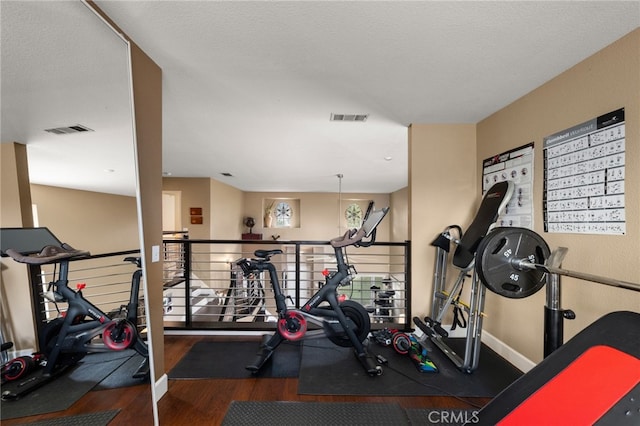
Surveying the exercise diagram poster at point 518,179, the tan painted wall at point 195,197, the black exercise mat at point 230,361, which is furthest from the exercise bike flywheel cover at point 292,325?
the tan painted wall at point 195,197

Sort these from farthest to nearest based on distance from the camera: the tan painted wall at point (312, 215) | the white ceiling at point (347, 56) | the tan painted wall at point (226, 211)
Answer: the tan painted wall at point (312, 215) < the tan painted wall at point (226, 211) < the white ceiling at point (347, 56)

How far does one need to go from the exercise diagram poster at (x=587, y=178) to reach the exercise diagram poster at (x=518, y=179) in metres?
0.14

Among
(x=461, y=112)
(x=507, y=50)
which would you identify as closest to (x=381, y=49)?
(x=507, y=50)

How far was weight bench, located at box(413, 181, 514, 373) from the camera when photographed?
2.02 meters

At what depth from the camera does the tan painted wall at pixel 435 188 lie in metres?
2.71

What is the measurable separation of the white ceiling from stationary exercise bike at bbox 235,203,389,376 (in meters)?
1.08

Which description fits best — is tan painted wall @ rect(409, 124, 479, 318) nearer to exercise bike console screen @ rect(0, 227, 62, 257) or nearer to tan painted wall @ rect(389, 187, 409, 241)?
exercise bike console screen @ rect(0, 227, 62, 257)

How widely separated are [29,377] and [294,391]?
1490mm

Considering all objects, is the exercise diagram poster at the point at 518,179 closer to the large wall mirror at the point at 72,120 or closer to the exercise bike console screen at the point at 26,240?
the large wall mirror at the point at 72,120

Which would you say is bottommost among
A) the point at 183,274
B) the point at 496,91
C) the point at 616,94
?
the point at 183,274

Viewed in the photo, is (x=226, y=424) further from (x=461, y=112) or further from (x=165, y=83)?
(x=461, y=112)

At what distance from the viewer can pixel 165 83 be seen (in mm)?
1882

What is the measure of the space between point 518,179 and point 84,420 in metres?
3.36

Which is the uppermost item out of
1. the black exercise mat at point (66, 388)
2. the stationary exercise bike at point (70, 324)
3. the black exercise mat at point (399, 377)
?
the stationary exercise bike at point (70, 324)
